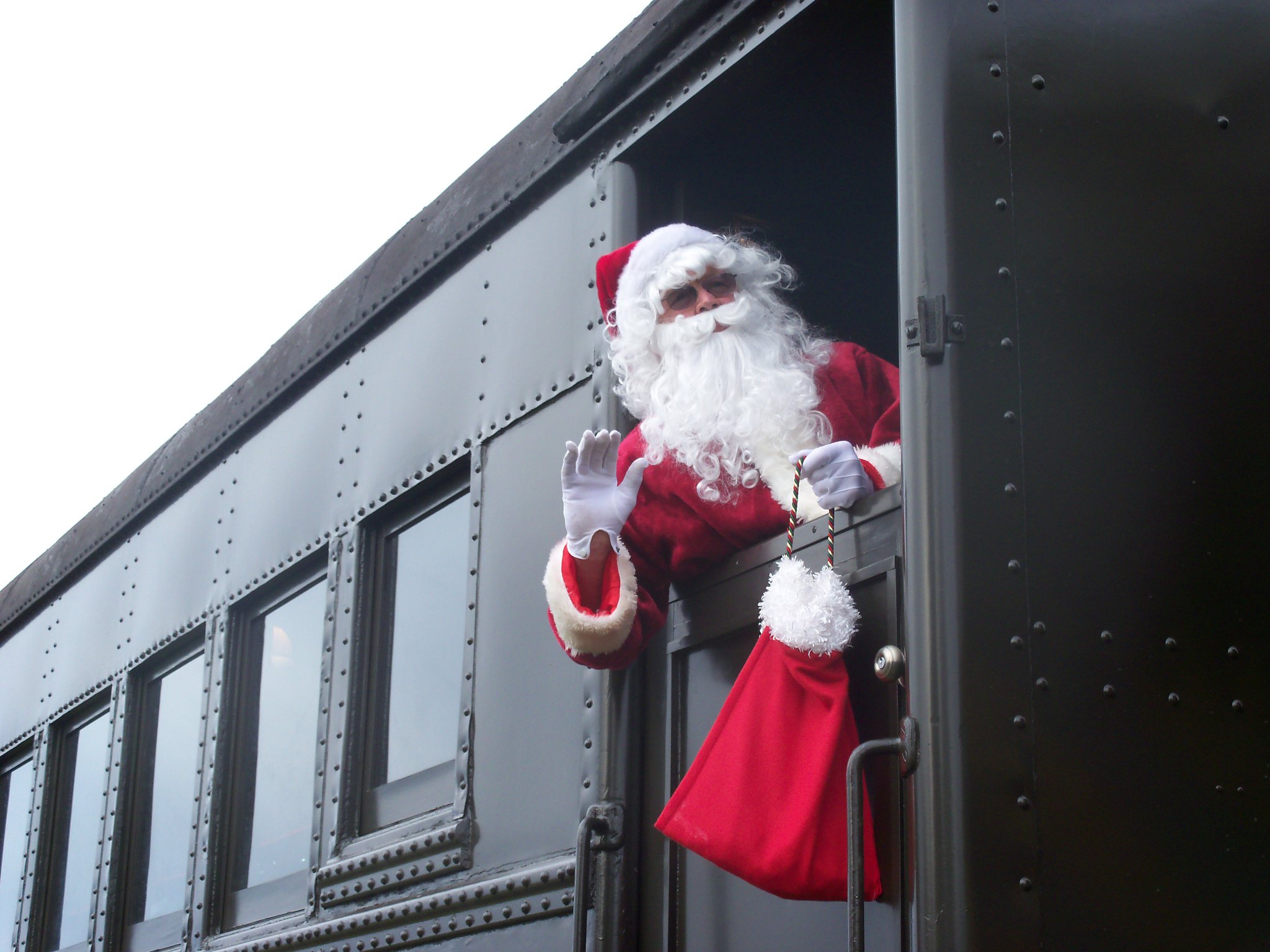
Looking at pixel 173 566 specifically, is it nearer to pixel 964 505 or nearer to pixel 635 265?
pixel 635 265

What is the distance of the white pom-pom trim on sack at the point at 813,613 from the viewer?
2.26 metres

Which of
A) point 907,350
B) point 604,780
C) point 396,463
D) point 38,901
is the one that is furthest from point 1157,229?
point 38,901

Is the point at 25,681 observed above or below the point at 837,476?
above

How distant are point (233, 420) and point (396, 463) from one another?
122 centimetres

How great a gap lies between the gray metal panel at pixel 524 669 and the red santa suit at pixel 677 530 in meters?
0.19

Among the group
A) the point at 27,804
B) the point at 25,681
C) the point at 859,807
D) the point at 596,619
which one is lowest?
the point at 859,807

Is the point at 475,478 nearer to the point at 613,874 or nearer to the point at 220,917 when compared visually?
the point at 613,874

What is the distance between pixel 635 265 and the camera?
3012 mm

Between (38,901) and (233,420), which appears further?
(38,901)

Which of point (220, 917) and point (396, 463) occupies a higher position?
point (396, 463)

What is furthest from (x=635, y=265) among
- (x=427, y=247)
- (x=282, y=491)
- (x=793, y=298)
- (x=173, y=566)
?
(x=173, y=566)

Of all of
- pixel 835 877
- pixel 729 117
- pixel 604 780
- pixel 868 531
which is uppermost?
pixel 729 117

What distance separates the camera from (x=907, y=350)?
210 cm

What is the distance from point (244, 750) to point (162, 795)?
2.32 ft
